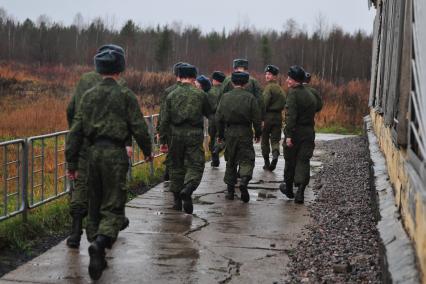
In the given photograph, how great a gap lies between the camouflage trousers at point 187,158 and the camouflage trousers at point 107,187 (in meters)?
2.65

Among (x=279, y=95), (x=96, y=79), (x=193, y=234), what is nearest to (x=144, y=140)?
(x=96, y=79)

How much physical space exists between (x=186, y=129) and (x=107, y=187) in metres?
2.76

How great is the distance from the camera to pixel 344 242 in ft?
23.0

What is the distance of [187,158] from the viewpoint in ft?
28.2

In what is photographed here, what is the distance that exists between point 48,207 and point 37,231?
76 cm

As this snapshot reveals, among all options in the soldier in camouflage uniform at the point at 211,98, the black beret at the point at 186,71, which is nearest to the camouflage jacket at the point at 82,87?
the black beret at the point at 186,71

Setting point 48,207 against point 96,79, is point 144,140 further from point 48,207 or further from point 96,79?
point 48,207

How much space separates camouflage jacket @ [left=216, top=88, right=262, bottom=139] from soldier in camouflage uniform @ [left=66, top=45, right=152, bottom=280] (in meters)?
3.49

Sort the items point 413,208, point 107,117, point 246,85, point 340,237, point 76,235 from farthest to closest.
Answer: point 246,85 → point 340,237 → point 76,235 → point 107,117 → point 413,208

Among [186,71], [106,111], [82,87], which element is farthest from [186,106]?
[106,111]

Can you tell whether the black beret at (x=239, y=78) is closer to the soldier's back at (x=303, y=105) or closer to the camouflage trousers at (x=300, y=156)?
the soldier's back at (x=303, y=105)

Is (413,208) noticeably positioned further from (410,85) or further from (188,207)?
(188,207)

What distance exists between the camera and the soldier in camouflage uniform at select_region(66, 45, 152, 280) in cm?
579

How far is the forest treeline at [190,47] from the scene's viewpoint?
216 ft
